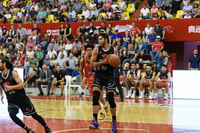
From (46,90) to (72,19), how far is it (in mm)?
5249

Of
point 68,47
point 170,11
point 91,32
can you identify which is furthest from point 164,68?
point 68,47

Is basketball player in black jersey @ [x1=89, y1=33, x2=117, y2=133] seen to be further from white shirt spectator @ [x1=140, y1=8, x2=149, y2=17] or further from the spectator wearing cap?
white shirt spectator @ [x1=140, y1=8, x2=149, y2=17]

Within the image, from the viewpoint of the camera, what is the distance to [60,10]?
21.8m

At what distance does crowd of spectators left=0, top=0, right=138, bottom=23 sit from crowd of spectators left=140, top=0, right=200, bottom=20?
5.17 ft

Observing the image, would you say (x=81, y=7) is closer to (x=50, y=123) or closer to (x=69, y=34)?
(x=69, y=34)

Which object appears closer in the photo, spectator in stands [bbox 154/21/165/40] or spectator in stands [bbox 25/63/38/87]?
spectator in stands [bbox 154/21/165/40]

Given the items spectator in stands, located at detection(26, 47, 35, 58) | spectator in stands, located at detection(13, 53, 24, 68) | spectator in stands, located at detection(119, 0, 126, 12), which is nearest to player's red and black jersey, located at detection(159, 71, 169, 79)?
spectator in stands, located at detection(119, 0, 126, 12)

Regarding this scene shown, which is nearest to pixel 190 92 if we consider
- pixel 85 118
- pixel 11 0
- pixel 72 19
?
pixel 85 118

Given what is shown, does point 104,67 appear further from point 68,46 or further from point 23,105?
point 68,46

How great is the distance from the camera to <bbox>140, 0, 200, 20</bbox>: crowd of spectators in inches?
696

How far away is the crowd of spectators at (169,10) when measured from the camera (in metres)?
17.7

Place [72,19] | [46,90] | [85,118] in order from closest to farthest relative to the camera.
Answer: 1. [85,118]
2. [46,90]
3. [72,19]

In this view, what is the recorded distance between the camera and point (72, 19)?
2078 centimetres

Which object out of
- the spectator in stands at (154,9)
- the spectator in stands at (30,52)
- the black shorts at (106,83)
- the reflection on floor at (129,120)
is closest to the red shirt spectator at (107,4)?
the spectator in stands at (154,9)
